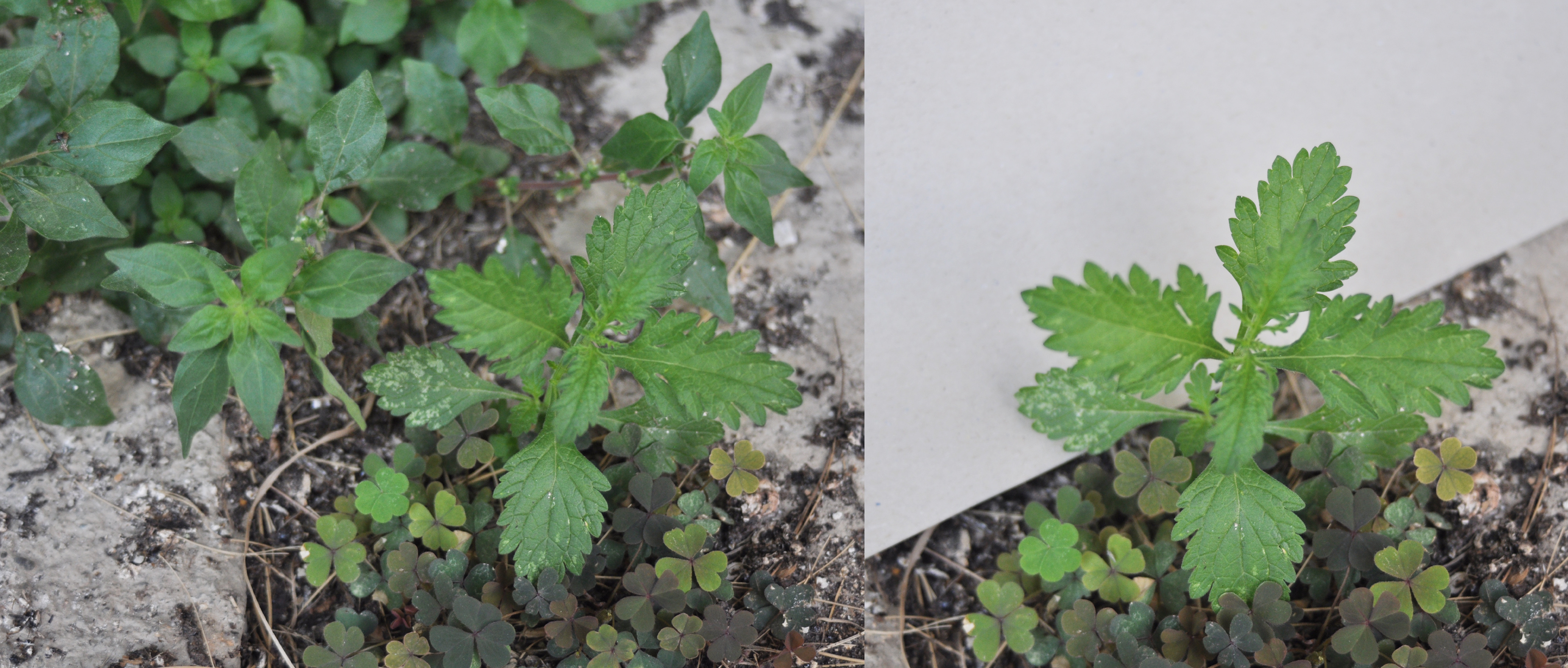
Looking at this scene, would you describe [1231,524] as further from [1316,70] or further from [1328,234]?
[1316,70]

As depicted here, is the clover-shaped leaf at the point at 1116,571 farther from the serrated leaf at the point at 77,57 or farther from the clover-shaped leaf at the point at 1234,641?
the serrated leaf at the point at 77,57

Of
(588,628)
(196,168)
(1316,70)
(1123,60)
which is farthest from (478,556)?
(1316,70)

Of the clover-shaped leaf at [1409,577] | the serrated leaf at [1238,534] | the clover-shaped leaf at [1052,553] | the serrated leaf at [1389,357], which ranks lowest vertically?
the clover-shaped leaf at [1052,553]

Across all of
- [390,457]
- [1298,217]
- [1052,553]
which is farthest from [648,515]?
[1298,217]

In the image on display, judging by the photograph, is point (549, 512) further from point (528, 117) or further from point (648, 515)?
point (528, 117)

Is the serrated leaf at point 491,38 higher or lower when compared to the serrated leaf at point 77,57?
higher

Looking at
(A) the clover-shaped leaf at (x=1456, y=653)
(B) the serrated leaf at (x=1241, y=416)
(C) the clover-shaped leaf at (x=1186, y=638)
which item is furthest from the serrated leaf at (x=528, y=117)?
(A) the clover-shaped leaf at (x=1456, y=653)

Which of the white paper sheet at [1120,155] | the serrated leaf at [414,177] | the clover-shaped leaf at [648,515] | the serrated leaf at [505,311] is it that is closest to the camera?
the serrated leaf at [505,311]

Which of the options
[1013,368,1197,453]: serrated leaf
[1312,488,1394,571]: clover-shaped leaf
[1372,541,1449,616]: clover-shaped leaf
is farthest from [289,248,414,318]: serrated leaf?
[1372,541,1449,616]: clover-shaped leaf
